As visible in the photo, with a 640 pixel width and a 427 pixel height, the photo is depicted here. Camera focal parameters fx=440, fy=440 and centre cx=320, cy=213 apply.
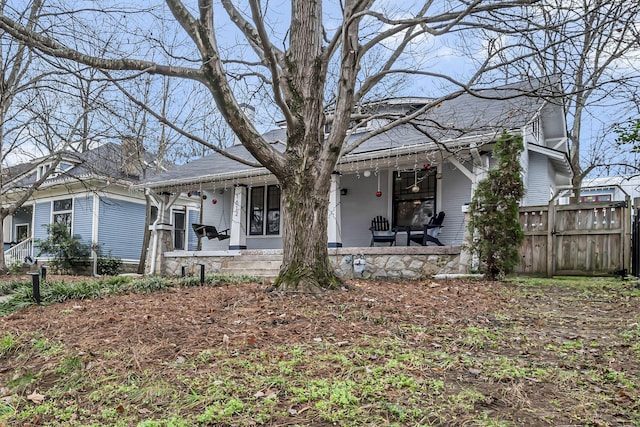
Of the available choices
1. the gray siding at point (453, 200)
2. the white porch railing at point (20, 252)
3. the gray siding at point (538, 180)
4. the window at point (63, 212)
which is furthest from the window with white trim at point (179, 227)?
the gray siding at point (538, 180)

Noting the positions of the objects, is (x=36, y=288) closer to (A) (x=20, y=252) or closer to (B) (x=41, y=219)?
(A) (x=20, y=252)

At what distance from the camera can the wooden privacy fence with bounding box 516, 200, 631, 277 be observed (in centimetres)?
736

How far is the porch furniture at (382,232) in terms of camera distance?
10016 mm

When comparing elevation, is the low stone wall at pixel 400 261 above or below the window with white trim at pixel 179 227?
below

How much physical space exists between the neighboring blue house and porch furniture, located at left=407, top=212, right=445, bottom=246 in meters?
9.28

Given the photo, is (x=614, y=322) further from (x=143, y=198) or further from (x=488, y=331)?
(x=143, y=198)

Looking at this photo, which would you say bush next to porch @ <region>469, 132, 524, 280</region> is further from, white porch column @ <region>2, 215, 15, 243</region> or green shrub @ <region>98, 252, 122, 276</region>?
white porch column @ <region>2, 215, 15, 243</region>

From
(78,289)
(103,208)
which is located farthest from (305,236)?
(103,208)

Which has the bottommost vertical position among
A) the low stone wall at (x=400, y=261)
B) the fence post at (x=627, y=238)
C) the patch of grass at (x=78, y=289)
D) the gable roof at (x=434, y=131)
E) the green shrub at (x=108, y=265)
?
the green shrub at (x=108, y=265)

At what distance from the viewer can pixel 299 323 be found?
12.8 feet

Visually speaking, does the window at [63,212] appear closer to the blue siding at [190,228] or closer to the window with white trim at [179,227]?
the window with white trim at [179,227]

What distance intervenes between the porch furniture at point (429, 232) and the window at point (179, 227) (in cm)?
1117

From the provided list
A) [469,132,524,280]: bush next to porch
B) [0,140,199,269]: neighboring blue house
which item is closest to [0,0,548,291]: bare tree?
[469,132,524,280]: bush next to porch

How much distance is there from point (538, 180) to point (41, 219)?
17.7m
